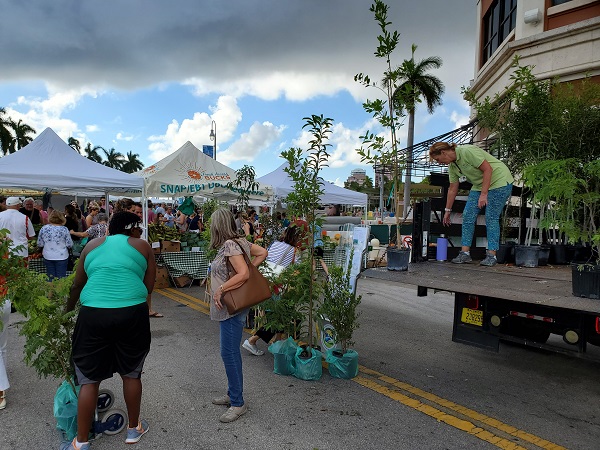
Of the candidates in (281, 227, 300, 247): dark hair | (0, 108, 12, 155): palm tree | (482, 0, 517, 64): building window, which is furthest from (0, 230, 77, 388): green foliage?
(0, 108, 12, 155): palm tree

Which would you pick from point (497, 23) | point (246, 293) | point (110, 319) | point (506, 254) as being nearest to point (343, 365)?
point (246, 293)

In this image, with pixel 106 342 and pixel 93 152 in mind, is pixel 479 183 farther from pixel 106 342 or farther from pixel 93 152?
pixel 93 152

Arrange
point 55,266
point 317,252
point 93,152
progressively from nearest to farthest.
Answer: point 317,252, point 55,266, point 93,152

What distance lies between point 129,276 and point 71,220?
8358mm

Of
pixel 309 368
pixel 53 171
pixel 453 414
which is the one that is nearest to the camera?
pixel 453 414

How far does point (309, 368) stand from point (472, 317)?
5.63 ft

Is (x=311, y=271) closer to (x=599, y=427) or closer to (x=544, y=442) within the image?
(x=544, y=442)

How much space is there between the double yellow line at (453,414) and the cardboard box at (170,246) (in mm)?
6544

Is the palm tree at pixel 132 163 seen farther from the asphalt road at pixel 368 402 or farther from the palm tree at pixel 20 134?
the asphalt road at pixel 368 402

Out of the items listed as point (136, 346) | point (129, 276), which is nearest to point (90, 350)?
point (136, 346)

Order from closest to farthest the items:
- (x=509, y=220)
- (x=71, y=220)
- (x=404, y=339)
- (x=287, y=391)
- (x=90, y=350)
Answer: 1. (x=90, y=350)
2. (x=287, y=391)
3. (x=404, y=339)
4. (x=509, y=220)
5. (x=71, y=220)

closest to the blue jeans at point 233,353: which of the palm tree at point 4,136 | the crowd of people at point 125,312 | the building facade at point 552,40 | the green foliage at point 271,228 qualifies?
the crowd of people at point 125,312

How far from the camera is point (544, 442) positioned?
341 centimetres

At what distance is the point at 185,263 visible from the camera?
1004 centimetres
